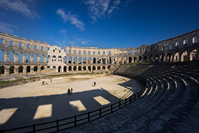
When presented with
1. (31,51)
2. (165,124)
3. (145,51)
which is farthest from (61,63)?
(165,124)

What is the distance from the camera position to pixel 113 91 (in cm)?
1546

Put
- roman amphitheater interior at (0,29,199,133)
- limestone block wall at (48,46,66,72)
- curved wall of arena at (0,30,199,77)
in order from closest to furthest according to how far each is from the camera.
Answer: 1. roman amphitheater interior at (0,29,199,133)
2. curved wall of arena at (0,30,199,77)
3. limestone block wall at (48,46,66,72)

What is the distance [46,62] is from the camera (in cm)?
4206

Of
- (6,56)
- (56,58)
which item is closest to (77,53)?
(56,58)

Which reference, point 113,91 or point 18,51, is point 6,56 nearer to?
point 18,51

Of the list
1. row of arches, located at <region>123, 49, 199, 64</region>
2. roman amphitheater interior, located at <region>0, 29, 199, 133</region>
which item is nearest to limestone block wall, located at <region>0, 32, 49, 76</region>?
roman amphitheater interior, located at <region>0, 29, 199, 133</region>

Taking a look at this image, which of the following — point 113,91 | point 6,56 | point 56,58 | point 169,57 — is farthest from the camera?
point 56,58

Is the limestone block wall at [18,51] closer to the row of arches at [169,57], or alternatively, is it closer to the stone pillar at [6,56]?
the stone pillar at [6,56]

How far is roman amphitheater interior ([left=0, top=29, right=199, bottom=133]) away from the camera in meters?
5.02

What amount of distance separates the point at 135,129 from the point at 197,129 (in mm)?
2514

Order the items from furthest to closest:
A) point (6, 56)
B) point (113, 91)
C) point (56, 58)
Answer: point (56, 58), point (6, 56), point (113, 91)

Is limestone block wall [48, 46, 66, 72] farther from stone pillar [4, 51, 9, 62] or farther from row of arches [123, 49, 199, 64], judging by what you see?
row of arches [123, 49, 199, 64]

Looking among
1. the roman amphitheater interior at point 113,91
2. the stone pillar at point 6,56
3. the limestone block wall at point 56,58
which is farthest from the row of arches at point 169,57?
the stone pillar at point 6,56

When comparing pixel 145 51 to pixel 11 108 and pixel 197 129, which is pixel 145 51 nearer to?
pixel 197 129
